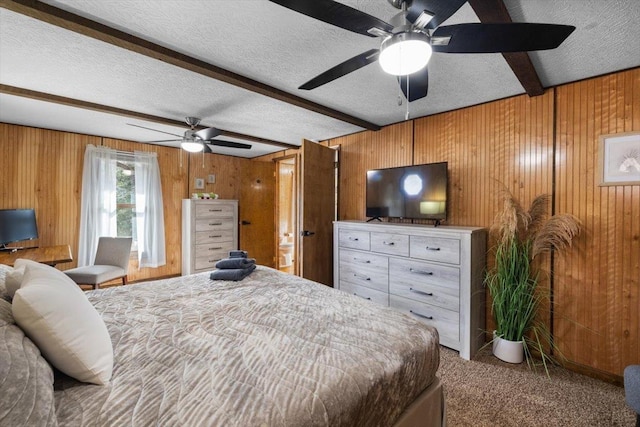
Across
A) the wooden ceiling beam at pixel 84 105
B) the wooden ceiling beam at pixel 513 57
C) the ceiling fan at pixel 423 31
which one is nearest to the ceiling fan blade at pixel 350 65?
the ceiling fan at pixel 423 31

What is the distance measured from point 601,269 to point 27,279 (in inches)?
140

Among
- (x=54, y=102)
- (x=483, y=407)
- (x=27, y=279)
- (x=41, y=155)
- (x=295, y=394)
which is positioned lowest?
(x=483, y=407)

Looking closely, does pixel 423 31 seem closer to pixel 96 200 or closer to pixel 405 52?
pixel 405 52

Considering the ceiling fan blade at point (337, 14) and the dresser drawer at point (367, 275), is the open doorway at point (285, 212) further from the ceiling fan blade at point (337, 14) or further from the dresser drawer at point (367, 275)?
the ceiling fan blade at point (337, 14)

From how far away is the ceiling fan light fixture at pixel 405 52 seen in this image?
3.94 feet

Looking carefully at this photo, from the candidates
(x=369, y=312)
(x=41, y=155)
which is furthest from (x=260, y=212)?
(x=369, y=312)

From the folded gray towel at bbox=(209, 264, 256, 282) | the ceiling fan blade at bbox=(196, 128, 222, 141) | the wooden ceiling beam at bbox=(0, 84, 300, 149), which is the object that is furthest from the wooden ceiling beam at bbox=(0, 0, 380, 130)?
the folded gray towel at bbox=(209, 264, 256, 282)

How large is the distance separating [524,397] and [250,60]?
10.1 feet

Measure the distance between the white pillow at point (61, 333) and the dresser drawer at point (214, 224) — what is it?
382 centimetres

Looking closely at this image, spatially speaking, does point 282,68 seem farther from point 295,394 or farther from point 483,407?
point 483,407

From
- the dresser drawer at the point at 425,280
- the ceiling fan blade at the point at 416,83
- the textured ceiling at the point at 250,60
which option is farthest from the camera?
the dresser drawer at the point at 425,280

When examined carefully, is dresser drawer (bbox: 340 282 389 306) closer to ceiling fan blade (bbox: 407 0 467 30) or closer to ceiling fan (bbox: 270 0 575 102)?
ceiling fan (bbox: 270 0 575 102)

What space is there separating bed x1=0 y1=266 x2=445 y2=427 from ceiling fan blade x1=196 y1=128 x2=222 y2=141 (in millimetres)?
1916

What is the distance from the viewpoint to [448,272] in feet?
8.15
